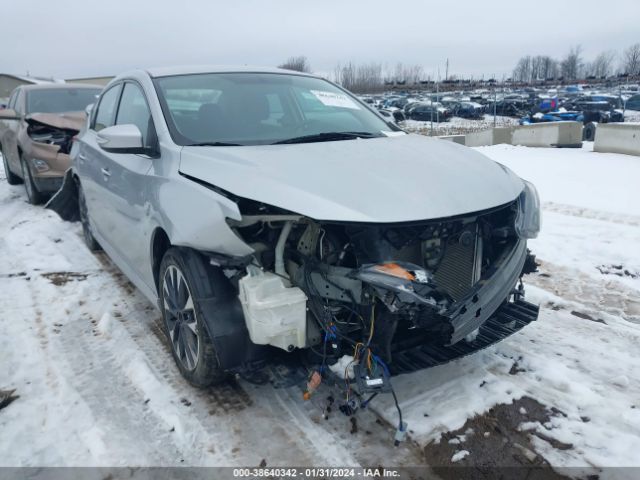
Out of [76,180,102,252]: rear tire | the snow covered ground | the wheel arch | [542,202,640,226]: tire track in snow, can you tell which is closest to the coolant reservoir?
the snow covered ground

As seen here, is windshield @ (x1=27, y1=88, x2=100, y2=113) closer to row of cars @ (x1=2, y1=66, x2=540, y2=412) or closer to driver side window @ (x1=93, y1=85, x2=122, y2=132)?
driver side window @ (x1=93, y1=85, x2=122, y2=132)

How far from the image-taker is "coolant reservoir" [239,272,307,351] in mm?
2484

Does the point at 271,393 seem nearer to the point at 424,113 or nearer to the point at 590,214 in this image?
the point at 590,214

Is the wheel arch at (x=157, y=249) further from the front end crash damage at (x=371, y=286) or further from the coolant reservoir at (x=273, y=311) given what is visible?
the coolant reservoir at (x=273, y=311)

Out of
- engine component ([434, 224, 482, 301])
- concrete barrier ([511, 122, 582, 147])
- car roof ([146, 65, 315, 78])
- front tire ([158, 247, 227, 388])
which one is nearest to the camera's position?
front tire ([158, 247, 227, 388])

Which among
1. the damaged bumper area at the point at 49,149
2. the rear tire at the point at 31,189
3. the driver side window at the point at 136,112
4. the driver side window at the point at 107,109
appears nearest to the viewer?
the driver side window at the point at 136,112

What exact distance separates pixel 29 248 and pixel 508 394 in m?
5.22

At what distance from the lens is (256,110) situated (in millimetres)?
3557

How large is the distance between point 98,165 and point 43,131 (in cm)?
411

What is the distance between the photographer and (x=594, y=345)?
11.2 ft

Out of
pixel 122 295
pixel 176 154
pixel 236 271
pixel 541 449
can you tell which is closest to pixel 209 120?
pixel 176 154

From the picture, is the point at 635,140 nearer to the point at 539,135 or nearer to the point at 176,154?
the point at 539,135

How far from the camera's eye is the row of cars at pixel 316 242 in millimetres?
2451

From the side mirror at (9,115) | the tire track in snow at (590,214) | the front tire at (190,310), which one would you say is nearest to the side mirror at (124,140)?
the front tire at (190,310)
